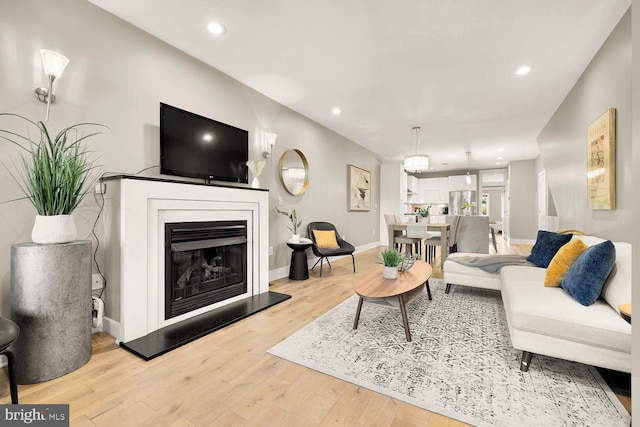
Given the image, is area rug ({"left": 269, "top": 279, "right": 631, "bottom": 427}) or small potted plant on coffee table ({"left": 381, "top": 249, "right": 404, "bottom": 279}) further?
small potted plant on coffee table ({"left": 381, "top": 249, "right": 404, "bottom": 279})

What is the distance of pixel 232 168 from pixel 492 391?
10.1 feet

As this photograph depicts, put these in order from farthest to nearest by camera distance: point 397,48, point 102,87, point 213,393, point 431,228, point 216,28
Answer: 1. point 431,228
2. point 397,48
3. point 216,28
4. point 102,87
5. point 213,393

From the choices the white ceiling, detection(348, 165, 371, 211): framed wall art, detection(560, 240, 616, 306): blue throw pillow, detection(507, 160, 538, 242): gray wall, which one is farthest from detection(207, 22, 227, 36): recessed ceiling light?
detection(507, 160, 538, 242): gray wall

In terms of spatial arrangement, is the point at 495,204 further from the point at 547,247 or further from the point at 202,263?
the point at 202,263

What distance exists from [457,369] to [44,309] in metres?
2.61

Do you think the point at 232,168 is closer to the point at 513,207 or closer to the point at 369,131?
Answer: the point at 369,131

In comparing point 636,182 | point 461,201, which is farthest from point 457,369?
point 461,201

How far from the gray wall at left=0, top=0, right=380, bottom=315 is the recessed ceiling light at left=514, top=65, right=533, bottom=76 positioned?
317cm

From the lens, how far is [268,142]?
12.8 ft

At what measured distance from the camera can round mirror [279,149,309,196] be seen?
4250 millimetres

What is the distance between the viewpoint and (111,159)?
7.69 ft

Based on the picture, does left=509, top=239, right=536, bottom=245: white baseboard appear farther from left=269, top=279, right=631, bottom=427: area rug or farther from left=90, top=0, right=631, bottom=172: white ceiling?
left=269, top=279, right=631, bottom=427: area rug

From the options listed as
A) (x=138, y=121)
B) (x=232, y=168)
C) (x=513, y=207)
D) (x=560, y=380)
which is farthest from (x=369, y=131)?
(x=513, y=207)

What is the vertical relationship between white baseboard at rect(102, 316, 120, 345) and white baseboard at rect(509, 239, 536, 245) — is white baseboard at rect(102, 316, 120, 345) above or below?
below
